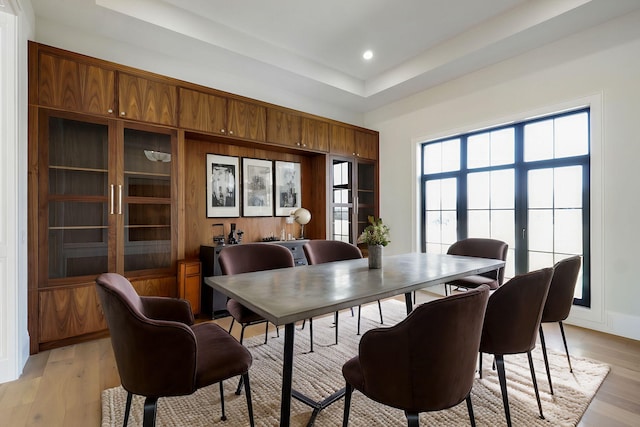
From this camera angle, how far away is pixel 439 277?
2.05 m

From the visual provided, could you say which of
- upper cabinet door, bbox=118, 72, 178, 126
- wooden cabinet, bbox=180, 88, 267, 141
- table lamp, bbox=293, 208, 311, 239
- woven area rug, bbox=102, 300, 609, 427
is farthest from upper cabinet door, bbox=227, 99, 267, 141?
Answer: woven area rug, bbox=102, 300, 609, 427

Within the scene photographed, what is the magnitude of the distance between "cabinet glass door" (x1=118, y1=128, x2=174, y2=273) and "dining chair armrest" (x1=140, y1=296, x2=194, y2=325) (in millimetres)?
1662

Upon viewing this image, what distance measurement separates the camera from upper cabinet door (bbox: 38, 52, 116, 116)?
2.72 meters

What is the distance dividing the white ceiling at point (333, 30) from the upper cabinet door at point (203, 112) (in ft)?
1.68

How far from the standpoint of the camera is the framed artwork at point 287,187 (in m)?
4.65

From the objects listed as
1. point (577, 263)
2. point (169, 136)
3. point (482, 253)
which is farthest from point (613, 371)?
point (169, 136)

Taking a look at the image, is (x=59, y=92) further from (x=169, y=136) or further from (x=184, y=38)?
(x=184, y=38)

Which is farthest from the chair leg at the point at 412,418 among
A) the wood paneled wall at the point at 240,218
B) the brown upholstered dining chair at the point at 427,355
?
the wood paneled wall at the point at 240,218

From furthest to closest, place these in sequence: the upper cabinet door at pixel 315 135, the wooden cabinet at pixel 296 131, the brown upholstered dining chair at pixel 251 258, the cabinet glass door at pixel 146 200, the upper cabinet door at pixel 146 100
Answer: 1. the upper cabinet door at pixel 315 135
2. the wooden cabinet at pixel 296 131
3. the cabinet glass door at pixel 146 200
4. the upper cabinet door at pixel 146 100
5. the brown upholstered dining chair at pixel 251 258

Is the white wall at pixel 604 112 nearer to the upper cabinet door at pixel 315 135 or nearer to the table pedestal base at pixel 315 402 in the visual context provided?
the upper cabinet door at pixel 315 135

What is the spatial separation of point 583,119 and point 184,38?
4.35m

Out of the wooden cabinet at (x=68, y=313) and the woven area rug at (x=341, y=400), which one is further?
the wooden cabinet at (x=68, y=313)

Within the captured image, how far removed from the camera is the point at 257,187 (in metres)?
4.45

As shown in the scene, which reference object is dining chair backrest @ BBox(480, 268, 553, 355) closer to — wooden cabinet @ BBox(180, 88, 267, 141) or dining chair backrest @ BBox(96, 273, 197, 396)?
dining chair backrest @ BBox(96, 273, 197, 396)
